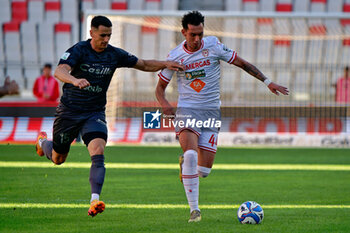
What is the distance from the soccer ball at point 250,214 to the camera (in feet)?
24.3

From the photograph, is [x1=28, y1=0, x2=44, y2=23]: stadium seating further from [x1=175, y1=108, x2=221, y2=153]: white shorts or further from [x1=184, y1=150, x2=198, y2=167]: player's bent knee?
[x1=184, y1=150, x2=198, y2=167]: player's bent knee

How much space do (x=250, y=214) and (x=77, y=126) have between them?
Result: 7.69 ft

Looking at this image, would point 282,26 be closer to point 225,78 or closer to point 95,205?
point 225,78

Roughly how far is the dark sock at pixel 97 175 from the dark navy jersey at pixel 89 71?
0.94m

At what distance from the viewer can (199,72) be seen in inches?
332

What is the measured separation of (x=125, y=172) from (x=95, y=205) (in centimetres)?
630

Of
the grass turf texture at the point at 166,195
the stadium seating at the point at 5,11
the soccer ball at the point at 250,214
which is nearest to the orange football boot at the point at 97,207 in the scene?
the grass turf texture at the point at 166,195

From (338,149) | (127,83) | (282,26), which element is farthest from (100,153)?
(282,26)

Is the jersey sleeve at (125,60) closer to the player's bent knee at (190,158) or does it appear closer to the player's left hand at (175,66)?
the player's left hand at (175,66)

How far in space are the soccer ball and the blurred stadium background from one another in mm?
11994

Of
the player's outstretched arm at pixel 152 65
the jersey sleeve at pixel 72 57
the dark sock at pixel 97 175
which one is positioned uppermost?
the jersey sleeve at pixel 72 57

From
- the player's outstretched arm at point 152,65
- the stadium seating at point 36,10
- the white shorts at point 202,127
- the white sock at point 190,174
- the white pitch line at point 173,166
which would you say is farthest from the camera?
the stadium seating at point 36,10

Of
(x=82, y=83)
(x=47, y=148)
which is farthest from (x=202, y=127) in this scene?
(x=47, y=148)

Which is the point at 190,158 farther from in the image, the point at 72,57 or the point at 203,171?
the point at 72,57
